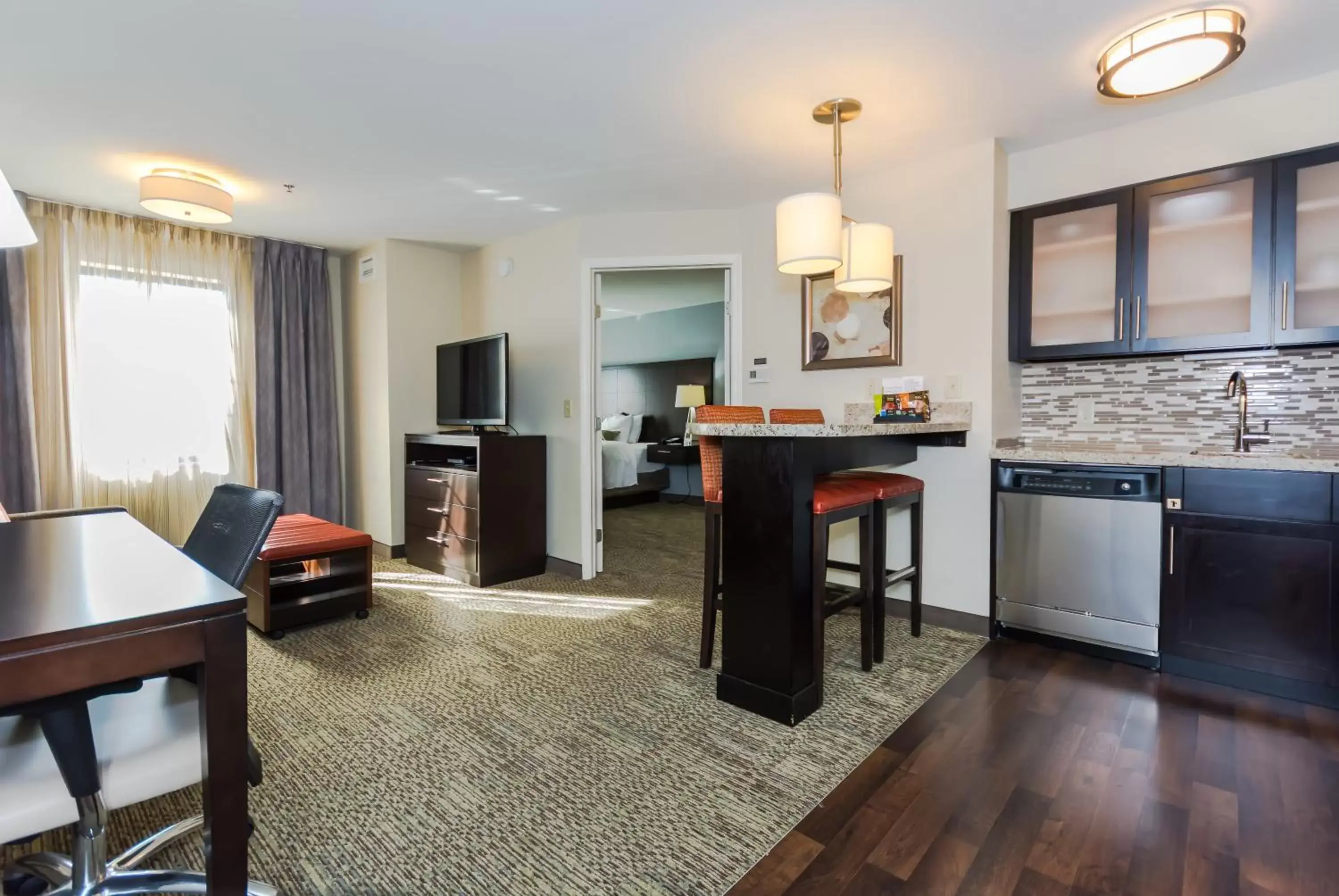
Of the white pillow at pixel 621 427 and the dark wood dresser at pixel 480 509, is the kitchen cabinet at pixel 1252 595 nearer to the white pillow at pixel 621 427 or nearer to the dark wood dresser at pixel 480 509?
the dark wood dresser at pixel 480 509

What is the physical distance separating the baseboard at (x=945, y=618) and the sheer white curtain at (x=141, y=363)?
4.32 metres

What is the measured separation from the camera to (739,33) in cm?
203

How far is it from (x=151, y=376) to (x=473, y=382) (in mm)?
2024

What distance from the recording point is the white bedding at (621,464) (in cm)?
675

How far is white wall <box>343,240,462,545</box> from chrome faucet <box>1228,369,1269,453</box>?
4.66 metres

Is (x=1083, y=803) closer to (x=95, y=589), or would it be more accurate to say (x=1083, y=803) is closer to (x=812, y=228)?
(x=812, y=228)

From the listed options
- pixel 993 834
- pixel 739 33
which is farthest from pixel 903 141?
pixel 993 834

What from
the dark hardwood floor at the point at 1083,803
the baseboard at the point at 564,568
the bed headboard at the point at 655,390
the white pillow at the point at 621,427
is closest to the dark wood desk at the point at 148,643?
the dark hardwood floor at the point at 1083,803

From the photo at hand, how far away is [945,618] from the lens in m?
3.01

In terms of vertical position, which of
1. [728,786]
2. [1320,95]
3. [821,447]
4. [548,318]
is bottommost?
[728,786]

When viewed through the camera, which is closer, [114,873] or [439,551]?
[114,873]

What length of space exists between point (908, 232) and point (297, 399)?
13.9ft

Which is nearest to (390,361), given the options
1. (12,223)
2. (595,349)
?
(595,349)

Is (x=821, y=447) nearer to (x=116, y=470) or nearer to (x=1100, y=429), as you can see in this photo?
(x=1100, y=429)
